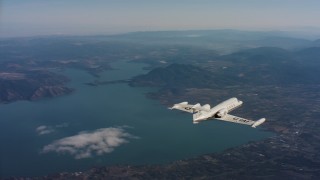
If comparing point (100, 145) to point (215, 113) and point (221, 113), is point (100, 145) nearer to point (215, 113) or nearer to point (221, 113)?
point (215, 113)

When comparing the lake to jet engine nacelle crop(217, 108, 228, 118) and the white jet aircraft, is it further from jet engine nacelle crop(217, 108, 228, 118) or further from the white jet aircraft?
jet engine nacelle crop(217, 108, 228, 118)

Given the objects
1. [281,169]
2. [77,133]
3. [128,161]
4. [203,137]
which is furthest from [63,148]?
[281,169]

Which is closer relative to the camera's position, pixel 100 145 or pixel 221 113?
pixel 221 113

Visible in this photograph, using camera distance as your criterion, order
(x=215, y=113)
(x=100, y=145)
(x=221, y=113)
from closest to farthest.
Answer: (x=221, y=113)
(x=215, y=113)
(x=100, y=145)

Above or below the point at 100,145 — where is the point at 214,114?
above

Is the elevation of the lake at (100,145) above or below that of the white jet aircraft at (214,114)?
below

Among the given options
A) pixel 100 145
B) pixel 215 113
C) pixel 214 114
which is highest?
pixel 215 113

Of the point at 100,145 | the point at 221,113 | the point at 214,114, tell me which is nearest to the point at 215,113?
the point at 214,114

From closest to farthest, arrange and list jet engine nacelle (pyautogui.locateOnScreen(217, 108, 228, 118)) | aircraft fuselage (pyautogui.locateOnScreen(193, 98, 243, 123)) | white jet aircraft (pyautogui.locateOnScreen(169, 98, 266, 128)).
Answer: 1. white jet aircraft (pyautogui.locateOnScreen(169, 98, 266, 128))
2. aircraft fuselage (pyautogui.locateOnScreen(193, 98, 243, 123))
3. jet engine nacelle (pyautogui.locateOnScreen(217, 108, 228, 118))

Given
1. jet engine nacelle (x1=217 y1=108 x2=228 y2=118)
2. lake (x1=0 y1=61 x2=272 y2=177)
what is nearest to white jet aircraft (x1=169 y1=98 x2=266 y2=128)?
jet engine nacelle (x1=217 y1=108 x2=228 y2=118)

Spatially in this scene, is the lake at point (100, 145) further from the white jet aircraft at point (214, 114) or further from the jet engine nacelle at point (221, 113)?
the jet engine nacelle at point (221, 113)

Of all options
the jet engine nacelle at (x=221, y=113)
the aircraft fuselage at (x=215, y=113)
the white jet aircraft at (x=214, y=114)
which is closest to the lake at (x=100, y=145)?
the white jet aircraft at (x=214, y=114)
